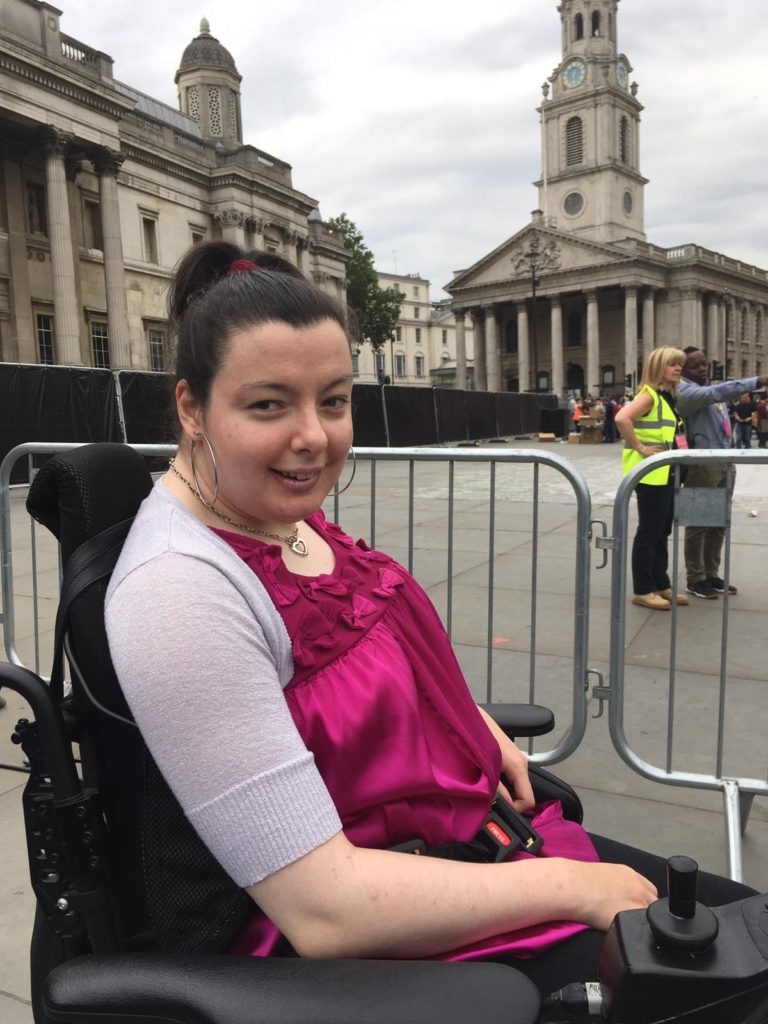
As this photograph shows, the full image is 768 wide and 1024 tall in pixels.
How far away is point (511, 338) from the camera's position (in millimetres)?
81312

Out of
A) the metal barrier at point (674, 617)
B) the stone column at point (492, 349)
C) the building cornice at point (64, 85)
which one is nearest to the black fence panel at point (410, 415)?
the building cornice at point (64, 85)

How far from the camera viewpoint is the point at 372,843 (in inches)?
48.9

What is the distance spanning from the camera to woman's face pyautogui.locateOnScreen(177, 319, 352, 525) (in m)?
1.27

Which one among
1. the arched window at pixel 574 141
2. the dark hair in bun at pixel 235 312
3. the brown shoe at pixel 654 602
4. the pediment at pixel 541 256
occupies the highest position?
the arched window at pixel 574 141

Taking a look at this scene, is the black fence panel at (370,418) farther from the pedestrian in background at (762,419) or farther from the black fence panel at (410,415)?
the pedestrian in background at (762,419)

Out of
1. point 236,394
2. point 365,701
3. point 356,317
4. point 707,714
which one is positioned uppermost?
point 356,317

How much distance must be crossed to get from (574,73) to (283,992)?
98.3 m

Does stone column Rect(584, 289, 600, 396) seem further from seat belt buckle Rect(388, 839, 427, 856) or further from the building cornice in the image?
seat belt buckle Rect(388, 839, 427, 856)

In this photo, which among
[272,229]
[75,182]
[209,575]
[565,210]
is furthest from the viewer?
[565,210]

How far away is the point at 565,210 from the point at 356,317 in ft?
297

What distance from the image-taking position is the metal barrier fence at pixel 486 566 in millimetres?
2947

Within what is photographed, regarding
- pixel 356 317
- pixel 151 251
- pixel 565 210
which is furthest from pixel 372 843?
pixel 565 210

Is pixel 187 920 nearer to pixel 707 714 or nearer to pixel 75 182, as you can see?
pixel 707 714

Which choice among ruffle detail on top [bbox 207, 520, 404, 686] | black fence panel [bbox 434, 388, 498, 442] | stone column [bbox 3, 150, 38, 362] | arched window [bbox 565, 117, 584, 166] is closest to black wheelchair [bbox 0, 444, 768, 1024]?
ruffle detail on top [bbox 207, 520, 404, 686]
